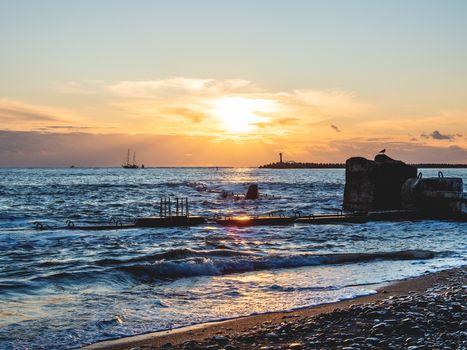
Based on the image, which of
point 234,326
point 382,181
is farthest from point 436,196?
point 234,326

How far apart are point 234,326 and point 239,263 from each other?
22.5 feet

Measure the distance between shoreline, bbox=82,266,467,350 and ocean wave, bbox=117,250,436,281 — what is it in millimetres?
4599

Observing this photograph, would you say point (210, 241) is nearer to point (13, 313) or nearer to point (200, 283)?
point (200, 283)

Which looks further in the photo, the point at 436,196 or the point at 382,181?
the point at 382,181

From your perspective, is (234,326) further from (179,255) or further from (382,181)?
(382,181)

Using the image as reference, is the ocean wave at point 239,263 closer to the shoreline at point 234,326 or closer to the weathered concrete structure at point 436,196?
the shoreline at point 234,326

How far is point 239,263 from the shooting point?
1569cm

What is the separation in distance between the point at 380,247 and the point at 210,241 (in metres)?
6.69

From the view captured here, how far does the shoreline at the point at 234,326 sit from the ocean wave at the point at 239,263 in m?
4.60

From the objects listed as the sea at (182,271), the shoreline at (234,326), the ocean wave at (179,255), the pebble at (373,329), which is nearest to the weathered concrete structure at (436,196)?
the sea at (182,271)

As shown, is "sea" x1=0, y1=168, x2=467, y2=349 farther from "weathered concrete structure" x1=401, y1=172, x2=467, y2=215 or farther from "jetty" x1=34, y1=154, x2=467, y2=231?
"weathered concrete structure" x1=401, y1=172, x2=467, y2=215

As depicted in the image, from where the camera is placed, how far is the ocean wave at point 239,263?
14.7 m

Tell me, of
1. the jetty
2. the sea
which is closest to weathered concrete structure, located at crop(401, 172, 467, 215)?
the jetty

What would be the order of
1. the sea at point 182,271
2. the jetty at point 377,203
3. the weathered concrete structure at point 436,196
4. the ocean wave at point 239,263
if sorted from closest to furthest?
1. the sea at point 182,271
2. the ocean wave at point 239,263
3. the jetty at point 377,203
4. the weathered concrete structure at point 436,196
